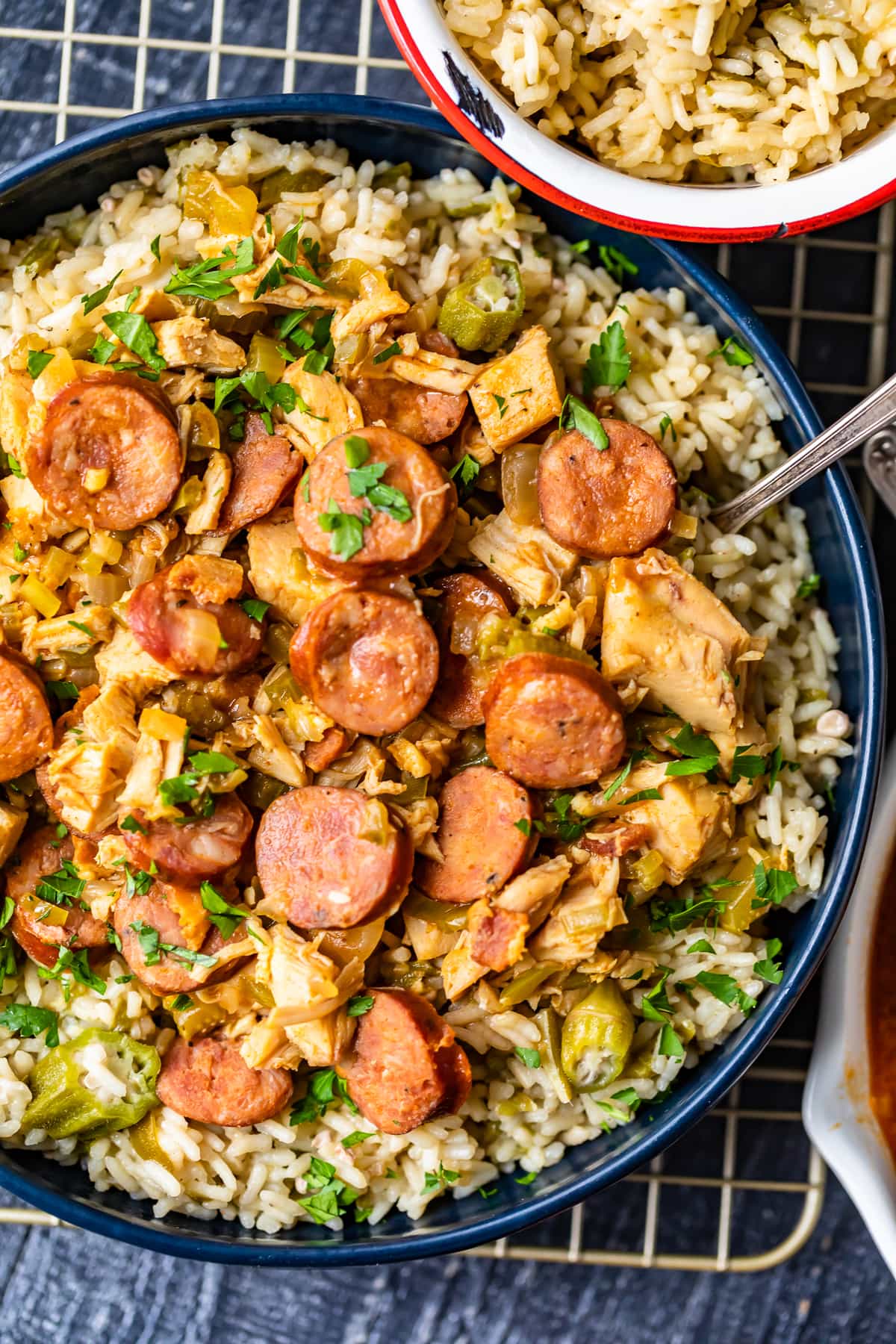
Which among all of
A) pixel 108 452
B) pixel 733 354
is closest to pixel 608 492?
pixel 733 354

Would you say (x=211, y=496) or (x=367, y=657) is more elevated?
(x=211, y=496)

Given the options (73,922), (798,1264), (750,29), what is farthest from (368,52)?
(798,1264)

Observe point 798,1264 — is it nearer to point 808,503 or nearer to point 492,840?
point 492,840

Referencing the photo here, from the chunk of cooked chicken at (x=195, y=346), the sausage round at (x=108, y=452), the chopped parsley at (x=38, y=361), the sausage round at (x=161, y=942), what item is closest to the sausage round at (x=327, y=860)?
the sausage round at (x=161, y=942)

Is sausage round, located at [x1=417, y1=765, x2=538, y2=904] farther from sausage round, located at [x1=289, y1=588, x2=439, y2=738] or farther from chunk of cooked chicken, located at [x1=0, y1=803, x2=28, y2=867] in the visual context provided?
chunk of cooked chicken, located at [x1=0, y1=803, x2=28, y2=867]

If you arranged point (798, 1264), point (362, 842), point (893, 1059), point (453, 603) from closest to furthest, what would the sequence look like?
point (362, 842), point (453, 603), point (893, 1059), point (798, 1264)

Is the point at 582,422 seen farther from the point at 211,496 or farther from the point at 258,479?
the point at 211,496

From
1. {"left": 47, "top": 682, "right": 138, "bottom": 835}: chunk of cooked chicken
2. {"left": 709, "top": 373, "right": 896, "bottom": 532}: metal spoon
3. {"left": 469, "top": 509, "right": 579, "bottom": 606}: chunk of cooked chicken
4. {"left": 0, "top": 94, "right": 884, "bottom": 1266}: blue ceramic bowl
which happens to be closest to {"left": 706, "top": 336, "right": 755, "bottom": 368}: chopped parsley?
{"left": 0, "top": 94, "right": 884, "bottom": 1266}: blue ceramic bowl
